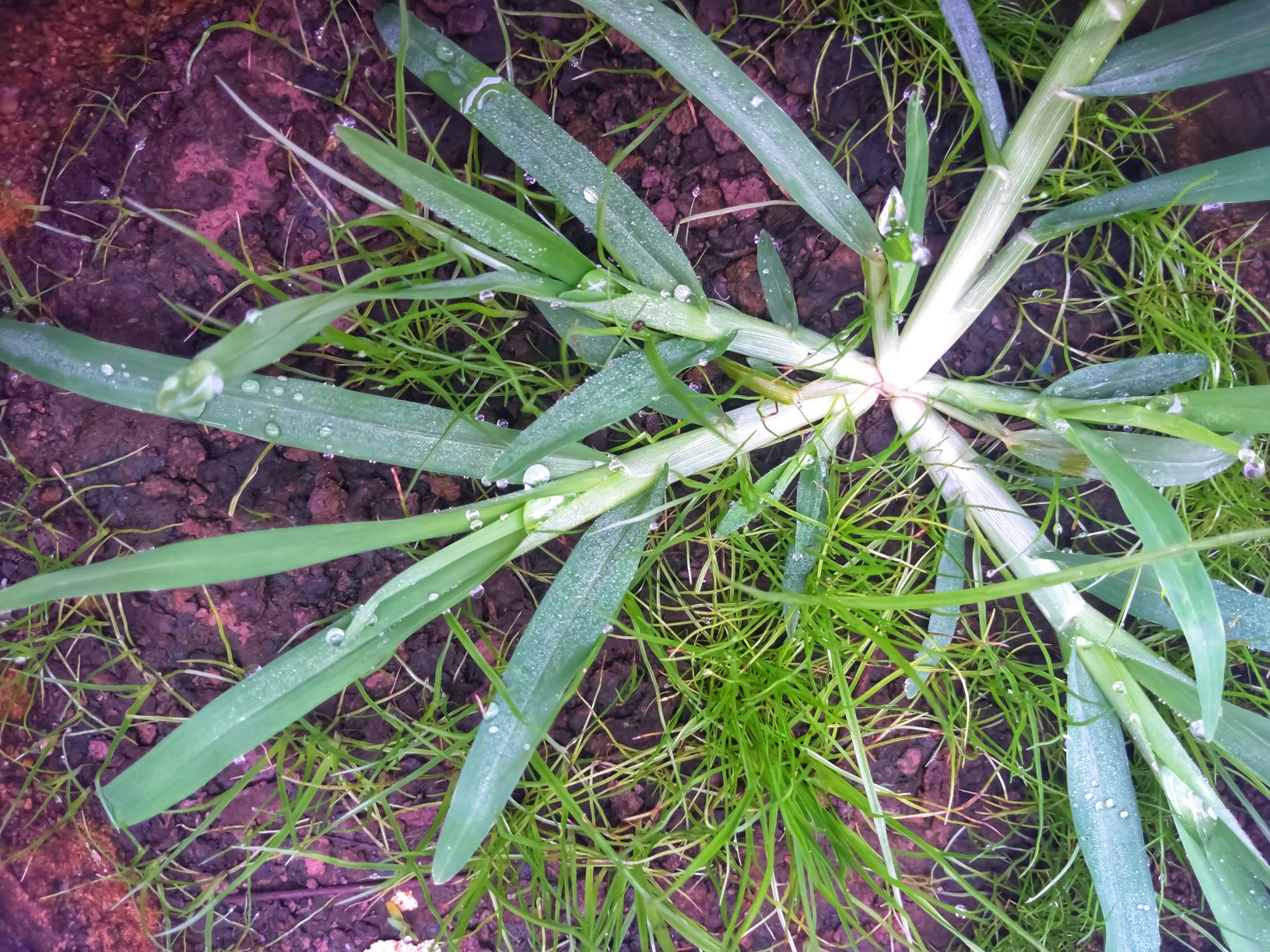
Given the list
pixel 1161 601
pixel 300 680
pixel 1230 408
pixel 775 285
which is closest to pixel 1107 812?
pixel 1161 601

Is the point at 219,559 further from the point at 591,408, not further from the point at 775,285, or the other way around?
the point at 775,285

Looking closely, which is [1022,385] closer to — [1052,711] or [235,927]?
[1052,711]

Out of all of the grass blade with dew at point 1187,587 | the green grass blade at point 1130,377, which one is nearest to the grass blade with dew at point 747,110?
the green grass blade at point 1130,377

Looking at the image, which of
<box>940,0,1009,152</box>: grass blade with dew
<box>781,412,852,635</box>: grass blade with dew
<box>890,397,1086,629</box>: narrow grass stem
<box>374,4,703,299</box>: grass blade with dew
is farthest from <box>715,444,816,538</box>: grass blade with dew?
<box>940,0,1009,152</box>: grass blade with dew

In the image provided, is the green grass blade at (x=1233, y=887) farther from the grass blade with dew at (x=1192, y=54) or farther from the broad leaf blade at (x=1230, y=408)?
the grass blade with dew at (x=1192, y=54)

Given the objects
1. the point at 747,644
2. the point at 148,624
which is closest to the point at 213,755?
the point at 148,624
